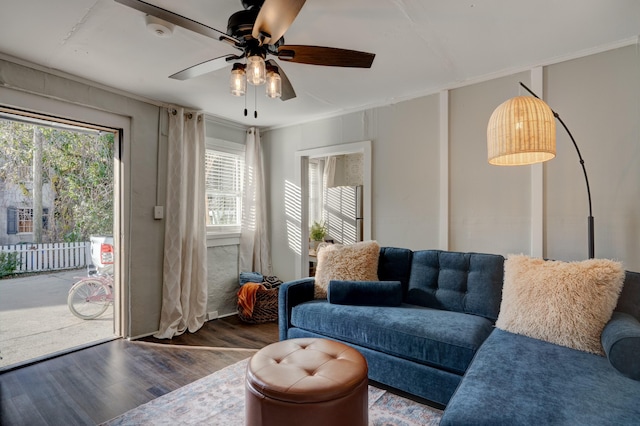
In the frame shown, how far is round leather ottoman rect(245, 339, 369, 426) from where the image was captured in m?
1.33

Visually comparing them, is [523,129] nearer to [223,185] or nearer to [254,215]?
[254,215]

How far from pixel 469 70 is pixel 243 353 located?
3.13 meters

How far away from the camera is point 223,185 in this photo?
4176 millimetres

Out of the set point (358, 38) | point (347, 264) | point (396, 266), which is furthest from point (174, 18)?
point (396, 266)

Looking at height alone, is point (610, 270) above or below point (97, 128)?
below

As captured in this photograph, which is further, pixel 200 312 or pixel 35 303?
pixel 35 303

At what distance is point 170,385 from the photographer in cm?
225

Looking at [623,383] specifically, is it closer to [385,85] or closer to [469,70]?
[469,70]

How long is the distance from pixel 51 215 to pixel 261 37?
20.8 ft

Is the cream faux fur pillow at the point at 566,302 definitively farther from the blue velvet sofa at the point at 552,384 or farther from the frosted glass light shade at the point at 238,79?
the frosted glass light shade at the point at 238,79

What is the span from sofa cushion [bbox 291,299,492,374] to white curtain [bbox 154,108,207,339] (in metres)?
1.50

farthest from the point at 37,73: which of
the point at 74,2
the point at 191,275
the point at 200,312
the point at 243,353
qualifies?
the point at 243,353

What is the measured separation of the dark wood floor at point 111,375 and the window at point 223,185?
1436 mm

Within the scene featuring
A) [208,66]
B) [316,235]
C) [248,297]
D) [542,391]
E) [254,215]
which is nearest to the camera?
[542,391]
